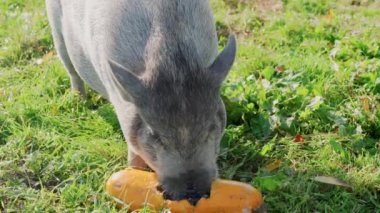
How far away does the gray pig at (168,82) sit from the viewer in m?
3.65

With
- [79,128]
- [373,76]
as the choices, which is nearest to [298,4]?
[373,76]

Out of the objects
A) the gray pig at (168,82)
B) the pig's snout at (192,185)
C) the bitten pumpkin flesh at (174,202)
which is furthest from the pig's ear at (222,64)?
the bitten pumpkin flesh at (174,202)

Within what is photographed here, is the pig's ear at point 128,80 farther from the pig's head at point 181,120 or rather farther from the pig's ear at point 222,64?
the pig's ear at point 222,64

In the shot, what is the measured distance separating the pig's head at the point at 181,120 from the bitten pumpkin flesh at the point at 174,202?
145 mm

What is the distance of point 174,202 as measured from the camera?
3863 mm

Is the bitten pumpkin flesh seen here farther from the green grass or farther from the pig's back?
the pig's back

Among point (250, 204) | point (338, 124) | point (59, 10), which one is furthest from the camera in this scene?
point (59, 10)

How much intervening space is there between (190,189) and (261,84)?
1976 millimetres

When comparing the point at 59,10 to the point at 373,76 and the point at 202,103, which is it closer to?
the point at 202,103

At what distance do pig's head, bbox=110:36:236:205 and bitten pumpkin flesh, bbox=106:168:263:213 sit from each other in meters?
0.14

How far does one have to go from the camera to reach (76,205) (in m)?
4.34

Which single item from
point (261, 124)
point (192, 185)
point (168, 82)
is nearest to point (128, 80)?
point (168, 82)

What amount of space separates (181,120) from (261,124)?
152 cm

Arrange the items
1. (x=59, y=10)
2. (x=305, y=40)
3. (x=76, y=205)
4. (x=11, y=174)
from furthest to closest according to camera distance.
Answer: (x=305, y=40) → (x=59, y=10) → (x=11, y=174) → (x=76, y=205)
